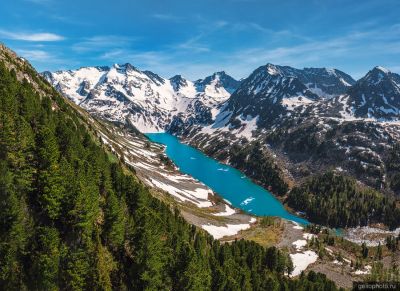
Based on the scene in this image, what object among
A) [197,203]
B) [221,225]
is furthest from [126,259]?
[197,203]

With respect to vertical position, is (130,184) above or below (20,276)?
above

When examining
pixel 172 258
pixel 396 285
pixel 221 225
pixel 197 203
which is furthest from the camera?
pixel 197 203

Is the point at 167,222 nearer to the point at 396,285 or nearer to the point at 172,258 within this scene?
the point at 172,258

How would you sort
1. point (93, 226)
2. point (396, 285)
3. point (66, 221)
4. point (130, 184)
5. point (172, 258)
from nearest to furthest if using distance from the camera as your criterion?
point (66, 221) < point (93, 226) < point (172, 258) < point (130, 184) < point (396, 285)

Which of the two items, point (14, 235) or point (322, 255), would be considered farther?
point (322, 255)

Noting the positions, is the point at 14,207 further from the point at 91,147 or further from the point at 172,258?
the point at 91,147

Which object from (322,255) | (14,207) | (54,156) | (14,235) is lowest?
(322,255)
